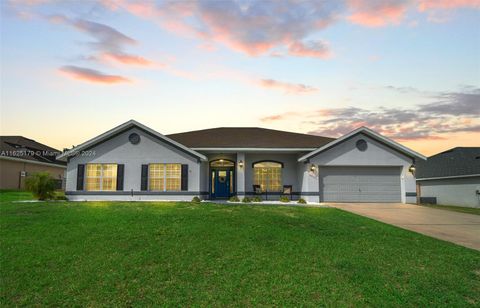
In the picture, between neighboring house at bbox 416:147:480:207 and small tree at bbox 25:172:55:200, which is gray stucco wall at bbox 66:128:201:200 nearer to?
small tree at bbox 25:172:55:200

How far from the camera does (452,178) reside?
30.2 m

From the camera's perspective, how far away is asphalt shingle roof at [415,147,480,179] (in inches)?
1124

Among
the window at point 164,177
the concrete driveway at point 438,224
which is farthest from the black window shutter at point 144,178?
the concrete driveway at point 438,224

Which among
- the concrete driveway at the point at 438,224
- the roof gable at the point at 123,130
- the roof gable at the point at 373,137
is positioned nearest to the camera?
the concrete driveway at the point at 438,224

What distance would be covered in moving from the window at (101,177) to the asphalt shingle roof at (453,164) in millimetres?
27084

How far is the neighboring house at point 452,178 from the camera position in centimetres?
2766

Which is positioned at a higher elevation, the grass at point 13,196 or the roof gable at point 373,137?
the roof gable at point 373,137

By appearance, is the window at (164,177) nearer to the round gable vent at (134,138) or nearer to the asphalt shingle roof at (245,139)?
the round gable vent at (134,138)

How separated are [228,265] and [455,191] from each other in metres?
30.1

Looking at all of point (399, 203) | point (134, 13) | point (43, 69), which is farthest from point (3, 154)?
point (399, 203)

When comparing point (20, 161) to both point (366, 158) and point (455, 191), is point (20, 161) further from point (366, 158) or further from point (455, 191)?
point (455, 191)

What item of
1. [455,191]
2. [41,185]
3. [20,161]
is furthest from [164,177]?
[455,191]

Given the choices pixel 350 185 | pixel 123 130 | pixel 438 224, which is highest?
pixel 123 130

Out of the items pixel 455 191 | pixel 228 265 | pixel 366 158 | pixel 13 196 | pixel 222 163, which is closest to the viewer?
pixel 228 265
